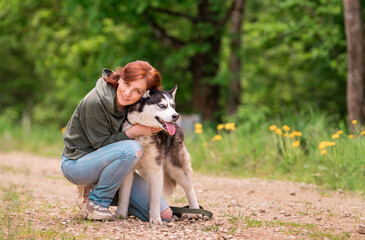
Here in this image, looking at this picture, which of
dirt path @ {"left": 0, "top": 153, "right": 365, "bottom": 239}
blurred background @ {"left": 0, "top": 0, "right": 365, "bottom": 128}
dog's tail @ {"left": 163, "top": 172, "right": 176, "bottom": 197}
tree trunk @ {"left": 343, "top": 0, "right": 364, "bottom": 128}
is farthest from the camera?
blurred background @ {"left": 0, "top": 0, "right": 365, "bottom": 128}

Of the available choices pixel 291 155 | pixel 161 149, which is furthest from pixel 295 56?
pixel 161 149

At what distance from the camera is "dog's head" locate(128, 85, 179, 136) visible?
388 cm

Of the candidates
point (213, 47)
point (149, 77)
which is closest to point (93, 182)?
point (149, 77)

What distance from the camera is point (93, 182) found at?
4.18 meters

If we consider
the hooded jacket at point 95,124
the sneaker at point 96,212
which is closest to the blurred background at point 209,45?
the hooded jacket at point 95,124

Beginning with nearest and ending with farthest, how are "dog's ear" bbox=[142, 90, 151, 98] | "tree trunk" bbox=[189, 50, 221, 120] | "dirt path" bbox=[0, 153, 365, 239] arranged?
"dirt path" bbox=[0, 153, 365, 239], "dog's ear" bbox=[142, 90, 151, 98], "tree trunk" bbox=[189, 50, 221, 120]

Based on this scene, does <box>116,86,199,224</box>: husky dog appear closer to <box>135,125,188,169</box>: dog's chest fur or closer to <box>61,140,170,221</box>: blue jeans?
<box>135,125,188,169</box>: dog's chest fur

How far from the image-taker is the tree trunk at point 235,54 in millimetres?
11500

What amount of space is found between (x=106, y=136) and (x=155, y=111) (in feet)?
1.71

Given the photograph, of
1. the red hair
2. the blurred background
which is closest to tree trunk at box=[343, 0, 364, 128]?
the blurred background

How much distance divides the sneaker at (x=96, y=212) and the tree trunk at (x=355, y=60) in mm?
5944

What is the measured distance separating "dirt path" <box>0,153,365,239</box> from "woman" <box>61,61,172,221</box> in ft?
1.15

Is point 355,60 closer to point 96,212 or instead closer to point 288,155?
point 288,155

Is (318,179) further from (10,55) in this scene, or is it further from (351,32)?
(10,55)
